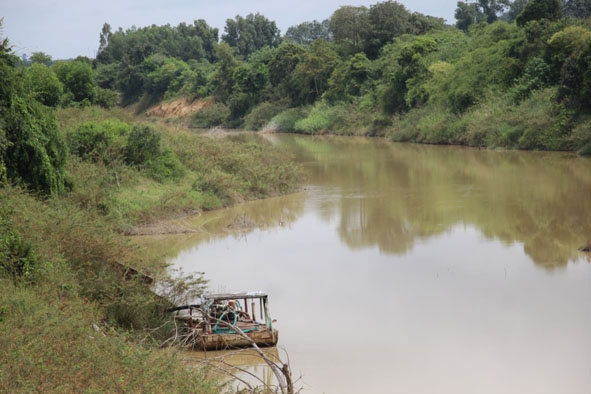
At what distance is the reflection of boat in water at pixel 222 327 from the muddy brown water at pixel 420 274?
463 millimetres

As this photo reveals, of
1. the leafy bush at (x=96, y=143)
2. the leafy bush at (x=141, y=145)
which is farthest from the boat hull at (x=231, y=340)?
the leafy bush at (x=141, y=145)

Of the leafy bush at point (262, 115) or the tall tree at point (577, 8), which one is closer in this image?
the tall tree at point (577, 8)

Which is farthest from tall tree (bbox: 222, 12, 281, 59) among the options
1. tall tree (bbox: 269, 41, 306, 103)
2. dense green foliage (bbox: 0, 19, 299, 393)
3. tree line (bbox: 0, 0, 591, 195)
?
dense green foliage (bbox: 0, 19, 299, 393)

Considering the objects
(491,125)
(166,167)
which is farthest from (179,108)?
(166,167)

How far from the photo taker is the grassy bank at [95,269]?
6.93 meters

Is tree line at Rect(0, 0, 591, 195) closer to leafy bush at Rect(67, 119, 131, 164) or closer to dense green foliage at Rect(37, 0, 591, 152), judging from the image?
dense green foliage at Rect(37, 0, 591, 152)

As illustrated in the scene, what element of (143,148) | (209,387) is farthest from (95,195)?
(209,387)

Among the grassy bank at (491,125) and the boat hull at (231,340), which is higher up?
the grassy bank at (491,125)

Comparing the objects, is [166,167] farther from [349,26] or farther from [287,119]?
[349,26]

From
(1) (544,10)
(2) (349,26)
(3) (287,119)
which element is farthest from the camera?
(2) (349,26)

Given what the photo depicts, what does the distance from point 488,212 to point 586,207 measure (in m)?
2.53

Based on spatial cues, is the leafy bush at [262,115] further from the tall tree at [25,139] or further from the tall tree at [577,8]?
the tall tree at [25,139]

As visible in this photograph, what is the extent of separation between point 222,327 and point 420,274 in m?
4.92

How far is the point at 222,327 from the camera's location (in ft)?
34.4
